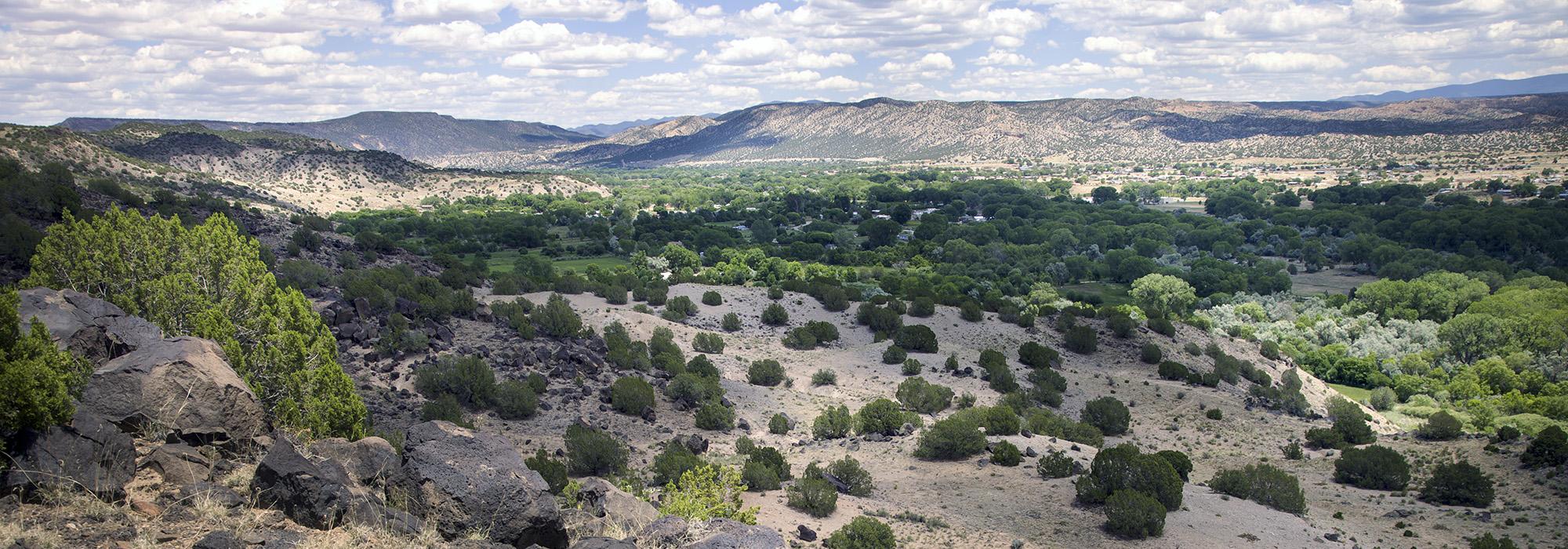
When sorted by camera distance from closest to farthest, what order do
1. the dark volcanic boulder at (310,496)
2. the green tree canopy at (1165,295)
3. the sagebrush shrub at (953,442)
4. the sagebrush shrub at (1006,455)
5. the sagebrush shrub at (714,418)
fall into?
1. the dark volcanic boulder at (310,496)
2. the sagebrush shrub at (1006,455)
3. the sagebrush shrub at (953,442)
4. the sagebrush shrub at (714,418)
5. the green tree canopy at (1165,295)

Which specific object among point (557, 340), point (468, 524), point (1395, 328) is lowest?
point (1395, 328)

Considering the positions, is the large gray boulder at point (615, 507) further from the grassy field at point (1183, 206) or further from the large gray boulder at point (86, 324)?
the grassy field at point (1183, 206)

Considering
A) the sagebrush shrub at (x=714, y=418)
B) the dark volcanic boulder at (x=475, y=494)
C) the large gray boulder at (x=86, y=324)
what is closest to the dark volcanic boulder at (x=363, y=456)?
the dark volcanic boulder at (x=475, y=494)

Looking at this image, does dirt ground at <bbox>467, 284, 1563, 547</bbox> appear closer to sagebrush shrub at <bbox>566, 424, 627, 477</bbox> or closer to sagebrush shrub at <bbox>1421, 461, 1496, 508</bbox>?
sagebrush shrub at <bbox>1421, 461, 1496, 508</bbox>

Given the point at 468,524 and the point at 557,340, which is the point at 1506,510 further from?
the point at 557,340

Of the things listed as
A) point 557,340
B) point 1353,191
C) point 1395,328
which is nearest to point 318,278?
point 557,340
